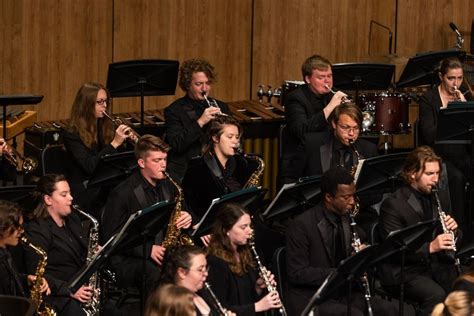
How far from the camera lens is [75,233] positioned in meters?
7.43

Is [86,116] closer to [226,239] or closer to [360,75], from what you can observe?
[226,239]

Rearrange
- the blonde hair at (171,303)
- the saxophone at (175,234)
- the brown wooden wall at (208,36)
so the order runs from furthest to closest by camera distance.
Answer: the brown wooden wall at (208,36), the saxophone at (175,234), the blonde hair at (171,303)

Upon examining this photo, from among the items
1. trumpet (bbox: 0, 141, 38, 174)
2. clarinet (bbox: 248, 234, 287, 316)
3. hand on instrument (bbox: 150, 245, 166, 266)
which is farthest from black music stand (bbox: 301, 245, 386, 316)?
trumpet (bbox: 0, 141, 38, 174)

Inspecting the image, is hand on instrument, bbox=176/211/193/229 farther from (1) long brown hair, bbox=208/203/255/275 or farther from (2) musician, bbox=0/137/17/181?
(2) musician, bbox=0/137/17/181

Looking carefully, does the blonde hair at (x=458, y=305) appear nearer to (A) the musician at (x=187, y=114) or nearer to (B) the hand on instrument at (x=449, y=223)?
(B) the hand on instrument at (x=449, y=223)

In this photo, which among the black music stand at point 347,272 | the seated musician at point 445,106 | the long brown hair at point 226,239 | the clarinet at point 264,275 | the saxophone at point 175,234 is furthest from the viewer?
the seated musician at point 445,106

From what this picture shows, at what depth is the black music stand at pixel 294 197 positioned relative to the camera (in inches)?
295

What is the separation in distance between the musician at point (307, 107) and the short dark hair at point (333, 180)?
1.40m

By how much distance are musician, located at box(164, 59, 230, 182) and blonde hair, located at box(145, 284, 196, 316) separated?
3173 millimetres

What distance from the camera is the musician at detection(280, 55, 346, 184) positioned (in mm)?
8688

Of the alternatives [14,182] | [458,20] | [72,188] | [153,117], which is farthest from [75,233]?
[458,20]

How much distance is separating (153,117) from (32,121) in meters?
1.07

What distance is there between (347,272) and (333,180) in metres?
1.05

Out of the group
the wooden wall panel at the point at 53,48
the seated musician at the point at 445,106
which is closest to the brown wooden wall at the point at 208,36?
the wooden wall panel at the point at 53,48
